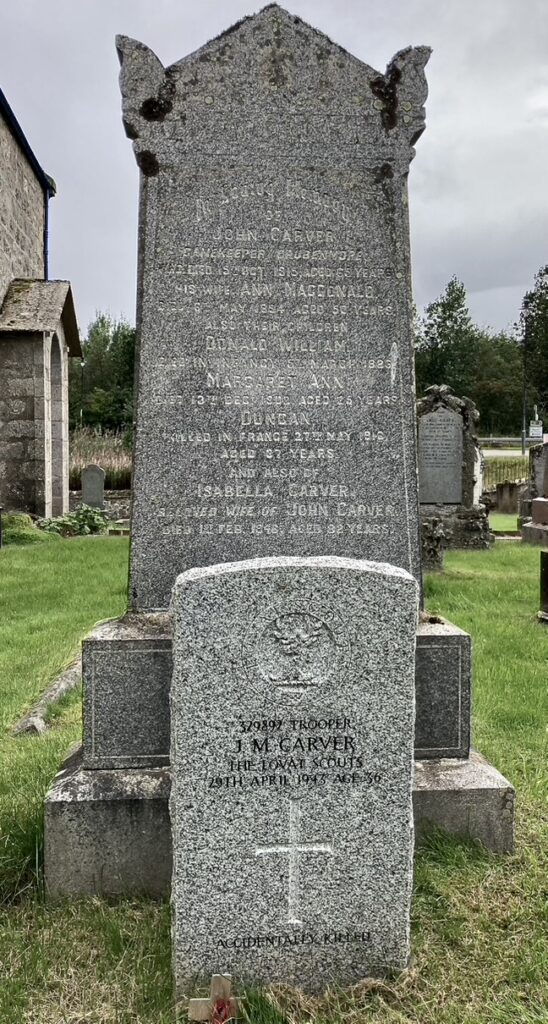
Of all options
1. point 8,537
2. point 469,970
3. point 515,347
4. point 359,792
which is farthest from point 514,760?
point 515,347

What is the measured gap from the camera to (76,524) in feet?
48.9

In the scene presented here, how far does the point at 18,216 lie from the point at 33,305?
9.49 ft

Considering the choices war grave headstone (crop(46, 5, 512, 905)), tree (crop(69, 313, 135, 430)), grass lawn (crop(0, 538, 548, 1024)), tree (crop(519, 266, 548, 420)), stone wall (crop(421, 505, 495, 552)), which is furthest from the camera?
tree (crop(519, 266, 548, 420))

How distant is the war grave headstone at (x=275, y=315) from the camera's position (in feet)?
10.8

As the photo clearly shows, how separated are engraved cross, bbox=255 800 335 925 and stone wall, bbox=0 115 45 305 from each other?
14.4 metres

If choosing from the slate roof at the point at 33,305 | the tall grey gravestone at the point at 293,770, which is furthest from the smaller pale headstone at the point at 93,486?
the tall grey gravestone at the point at 293,770

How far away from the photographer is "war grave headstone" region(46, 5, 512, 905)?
10.8ft

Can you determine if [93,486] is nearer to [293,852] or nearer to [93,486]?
[93,486]

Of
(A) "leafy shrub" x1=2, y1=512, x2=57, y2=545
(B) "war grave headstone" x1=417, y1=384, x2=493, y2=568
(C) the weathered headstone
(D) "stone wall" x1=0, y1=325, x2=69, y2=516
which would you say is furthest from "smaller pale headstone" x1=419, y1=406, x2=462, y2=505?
(D) "stone wall" x1=0, y1=325, x2=69, y2=516

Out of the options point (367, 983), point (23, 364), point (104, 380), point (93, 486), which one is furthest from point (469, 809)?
point (104, 380)

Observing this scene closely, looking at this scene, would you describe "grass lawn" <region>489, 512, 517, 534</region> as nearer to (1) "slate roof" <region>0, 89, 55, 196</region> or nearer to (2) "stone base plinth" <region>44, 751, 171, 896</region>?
(1) "slate roof" <region>0, 89, 55, 196</region>

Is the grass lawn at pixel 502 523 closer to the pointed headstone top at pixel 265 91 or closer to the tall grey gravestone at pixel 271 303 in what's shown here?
the tall grey gravestone at pixel 271 303

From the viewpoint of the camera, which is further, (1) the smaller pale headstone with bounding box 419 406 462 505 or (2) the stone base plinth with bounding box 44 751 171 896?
(1) the smaller pale headstone with bounding box 419 406 462 505

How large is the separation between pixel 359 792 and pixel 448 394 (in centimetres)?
1085
